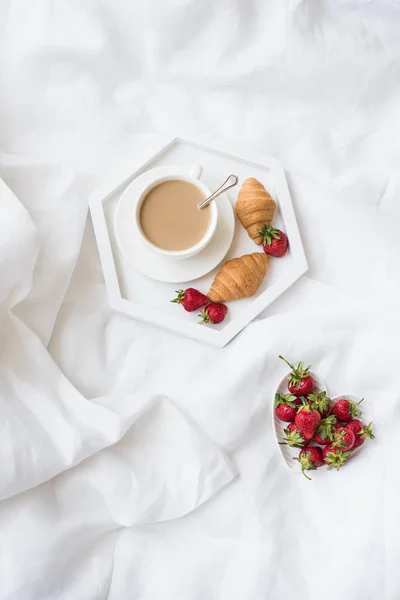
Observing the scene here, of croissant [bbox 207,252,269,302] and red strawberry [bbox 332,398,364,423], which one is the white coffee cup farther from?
red strawberry [bbox 332,398,364,423]

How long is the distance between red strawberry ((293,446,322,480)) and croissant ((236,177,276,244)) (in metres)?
0.39

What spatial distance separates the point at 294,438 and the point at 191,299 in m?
0.30

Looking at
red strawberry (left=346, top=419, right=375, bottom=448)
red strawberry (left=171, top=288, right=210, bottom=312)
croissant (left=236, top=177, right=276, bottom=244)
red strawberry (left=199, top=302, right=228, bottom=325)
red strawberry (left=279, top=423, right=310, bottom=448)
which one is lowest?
red strawberry (left=279, top=423, right=310, bottom=448)

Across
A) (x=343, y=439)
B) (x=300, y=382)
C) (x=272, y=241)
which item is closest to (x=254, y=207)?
(x=272, y=241)

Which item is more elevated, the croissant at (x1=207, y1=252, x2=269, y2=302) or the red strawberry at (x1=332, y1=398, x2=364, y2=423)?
the croissant at (x1=207, y1=252, x2=269, y2=302)

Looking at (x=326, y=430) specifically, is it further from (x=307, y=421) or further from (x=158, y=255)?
(x=158, y=255)

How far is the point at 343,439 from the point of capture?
1.14 metres

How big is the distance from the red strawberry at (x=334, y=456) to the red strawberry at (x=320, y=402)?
0.21 ft

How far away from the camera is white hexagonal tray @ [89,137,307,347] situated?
1196 millimetres

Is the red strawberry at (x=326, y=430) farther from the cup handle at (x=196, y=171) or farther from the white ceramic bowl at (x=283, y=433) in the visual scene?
the cup handle at (x=196, y=171)

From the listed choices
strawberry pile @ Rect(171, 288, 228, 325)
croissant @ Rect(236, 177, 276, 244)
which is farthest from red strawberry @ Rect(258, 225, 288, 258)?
strawberry pile @ Rect(171, 288, 228, 325)

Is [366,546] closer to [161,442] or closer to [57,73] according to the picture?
[161,442]

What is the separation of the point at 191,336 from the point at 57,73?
1.95 ft

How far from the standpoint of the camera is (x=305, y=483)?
1.19 meters
